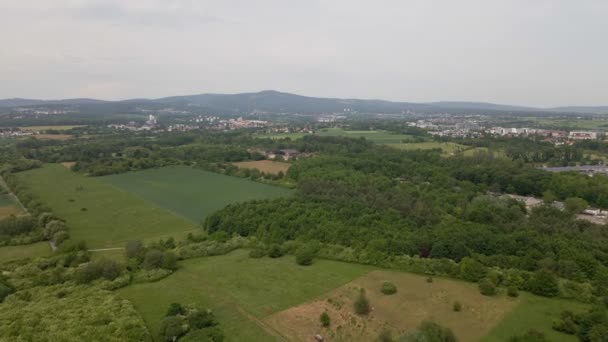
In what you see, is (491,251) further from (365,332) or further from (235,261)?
(235,261)

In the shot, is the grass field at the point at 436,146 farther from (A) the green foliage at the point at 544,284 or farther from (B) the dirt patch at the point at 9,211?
(B) the dirt patch at the point at 9,211

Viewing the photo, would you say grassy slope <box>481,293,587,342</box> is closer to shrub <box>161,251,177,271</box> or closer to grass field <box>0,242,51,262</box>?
shrub <box>161,251,177,271</box>

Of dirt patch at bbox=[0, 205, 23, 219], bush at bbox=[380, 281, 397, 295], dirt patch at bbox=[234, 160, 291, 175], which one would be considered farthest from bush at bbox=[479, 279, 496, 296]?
dirt patch at bbox=[0, 205, 23, 219]

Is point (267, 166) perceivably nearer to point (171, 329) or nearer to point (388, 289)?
point (388, 289)

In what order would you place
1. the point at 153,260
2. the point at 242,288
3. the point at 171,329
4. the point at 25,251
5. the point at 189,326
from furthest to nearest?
the point at 25,251 < the point at 153,260 < the point at 242,288 < the point at 189,326 < the point at 171,329

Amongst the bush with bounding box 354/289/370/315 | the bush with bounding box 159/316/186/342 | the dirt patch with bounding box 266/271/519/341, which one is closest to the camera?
the bush with bounding box 159/316/186/342

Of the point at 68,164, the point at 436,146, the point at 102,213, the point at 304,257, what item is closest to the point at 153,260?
the point at 304,257

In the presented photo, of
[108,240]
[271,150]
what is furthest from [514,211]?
[271,150]
